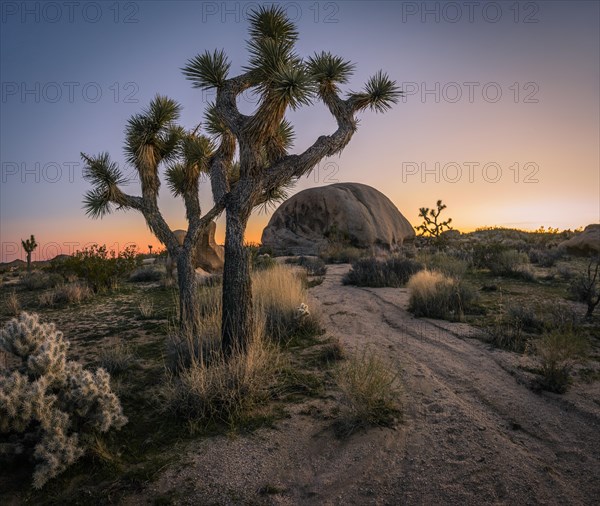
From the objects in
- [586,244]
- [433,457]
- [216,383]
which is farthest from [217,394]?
[586,244]

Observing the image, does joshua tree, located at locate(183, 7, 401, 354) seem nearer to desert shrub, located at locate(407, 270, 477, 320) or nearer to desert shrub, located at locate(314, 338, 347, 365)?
desert shrub, located at locate(314, 338, 347, 365)

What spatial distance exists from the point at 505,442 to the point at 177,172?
23.7ft

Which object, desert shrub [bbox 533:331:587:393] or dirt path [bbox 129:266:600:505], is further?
desert shrub [bbox 533:331:587:393]

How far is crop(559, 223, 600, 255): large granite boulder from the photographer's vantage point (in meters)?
17.2

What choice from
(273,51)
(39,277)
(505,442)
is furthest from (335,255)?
(505,442)

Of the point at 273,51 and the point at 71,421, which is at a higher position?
the point at 273,51

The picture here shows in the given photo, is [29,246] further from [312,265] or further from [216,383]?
[216,383]

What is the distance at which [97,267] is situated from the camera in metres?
11.5

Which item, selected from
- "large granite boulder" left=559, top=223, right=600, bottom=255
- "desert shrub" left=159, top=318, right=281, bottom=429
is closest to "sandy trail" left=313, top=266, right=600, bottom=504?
"desert shrub" left=159, top=318, right=281, bottom=429

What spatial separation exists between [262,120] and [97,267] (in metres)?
9.42

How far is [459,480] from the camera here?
2.71 metres

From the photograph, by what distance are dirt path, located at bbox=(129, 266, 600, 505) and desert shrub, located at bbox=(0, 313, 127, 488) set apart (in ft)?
2.63

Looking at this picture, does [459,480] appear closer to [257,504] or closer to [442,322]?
[257,504]

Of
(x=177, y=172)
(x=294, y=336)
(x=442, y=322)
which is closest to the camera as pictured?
(x=294, y=336)
